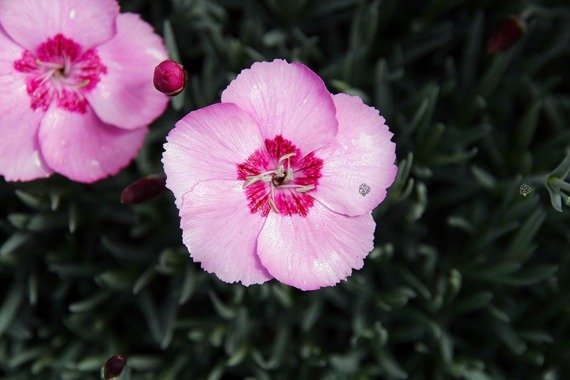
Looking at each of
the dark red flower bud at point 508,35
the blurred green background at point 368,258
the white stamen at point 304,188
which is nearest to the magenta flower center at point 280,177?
the white stamen at point 304,188

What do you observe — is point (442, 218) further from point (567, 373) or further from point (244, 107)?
point (244, 107)

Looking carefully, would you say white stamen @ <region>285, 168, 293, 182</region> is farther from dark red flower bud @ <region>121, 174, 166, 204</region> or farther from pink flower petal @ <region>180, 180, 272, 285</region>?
dark red flower bud @ <region>121, 174, 166, 204</region>

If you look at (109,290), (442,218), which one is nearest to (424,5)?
(442,218)

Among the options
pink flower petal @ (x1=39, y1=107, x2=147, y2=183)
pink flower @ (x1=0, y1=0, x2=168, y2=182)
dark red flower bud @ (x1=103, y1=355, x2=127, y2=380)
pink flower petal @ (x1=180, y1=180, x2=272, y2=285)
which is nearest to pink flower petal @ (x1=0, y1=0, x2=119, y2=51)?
pink flower @ (x1=0, y1=0, x2=168, y2=182)

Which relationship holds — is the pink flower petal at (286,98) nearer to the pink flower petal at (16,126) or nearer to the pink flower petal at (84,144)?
the pink flower petal at (84,144)

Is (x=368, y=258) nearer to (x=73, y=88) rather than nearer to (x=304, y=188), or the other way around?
(x=304, y=188)

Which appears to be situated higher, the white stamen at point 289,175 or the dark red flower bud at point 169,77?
the dark red flower bud at point 169,77

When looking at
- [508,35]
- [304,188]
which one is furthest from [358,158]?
[508,35]
